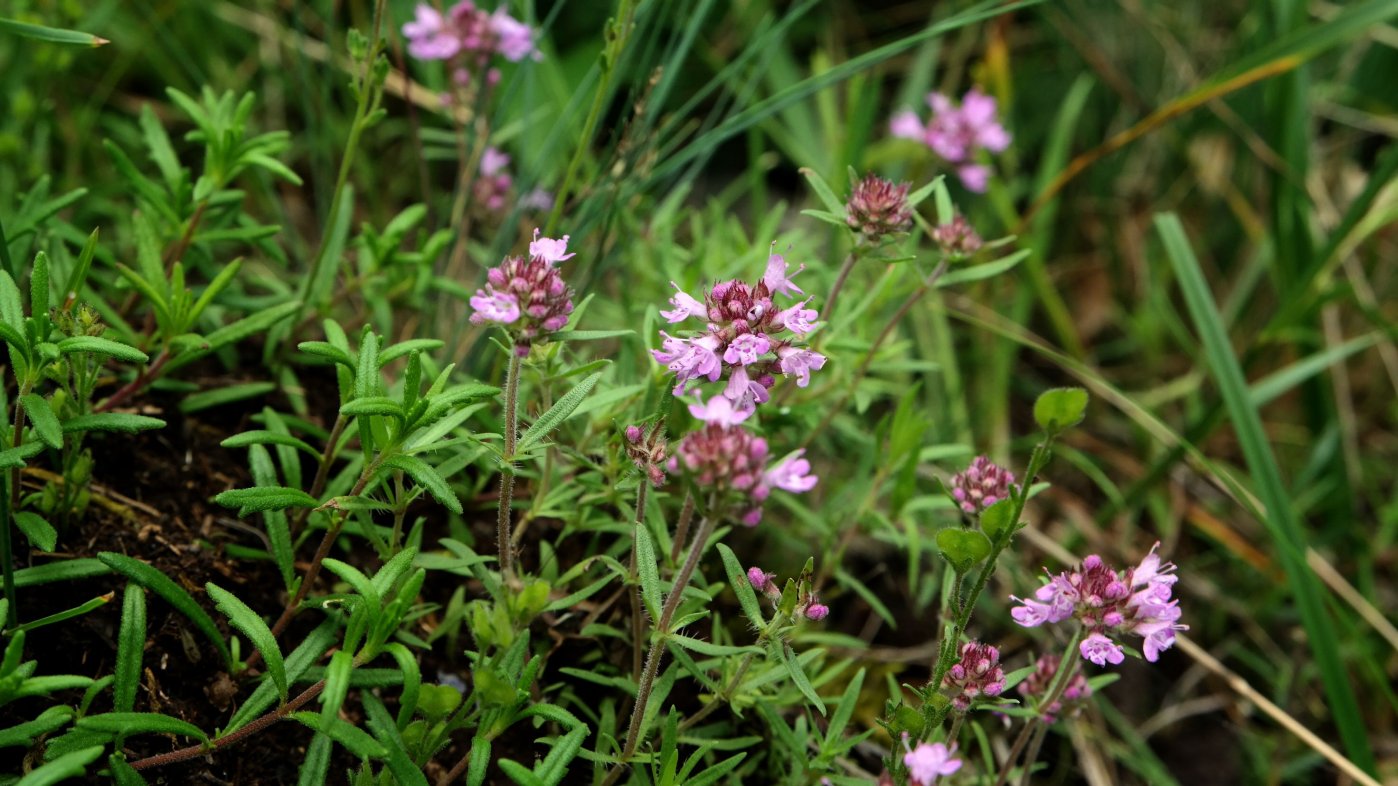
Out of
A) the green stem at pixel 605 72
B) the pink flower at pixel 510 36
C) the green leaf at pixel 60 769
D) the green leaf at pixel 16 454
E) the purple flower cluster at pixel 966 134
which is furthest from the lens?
the purple flower cluster at pixel 966 134

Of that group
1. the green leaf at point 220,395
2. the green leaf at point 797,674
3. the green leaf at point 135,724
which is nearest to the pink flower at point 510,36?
the green leaf at point 220,395

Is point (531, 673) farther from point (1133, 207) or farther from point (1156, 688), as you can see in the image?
point (1133, 207)

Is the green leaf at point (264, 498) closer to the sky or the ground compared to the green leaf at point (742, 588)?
closer to the sky

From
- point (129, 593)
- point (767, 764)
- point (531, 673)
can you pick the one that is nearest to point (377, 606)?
point (531, 673)

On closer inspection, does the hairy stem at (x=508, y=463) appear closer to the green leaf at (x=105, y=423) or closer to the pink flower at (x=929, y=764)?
the green leaf at (x=105, y=423)

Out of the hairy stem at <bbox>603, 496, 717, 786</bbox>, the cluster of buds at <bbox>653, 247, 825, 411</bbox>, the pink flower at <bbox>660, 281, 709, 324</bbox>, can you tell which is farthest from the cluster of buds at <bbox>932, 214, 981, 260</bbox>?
the hairy stem at <bbox>603, 496, 717, 786</bbox>

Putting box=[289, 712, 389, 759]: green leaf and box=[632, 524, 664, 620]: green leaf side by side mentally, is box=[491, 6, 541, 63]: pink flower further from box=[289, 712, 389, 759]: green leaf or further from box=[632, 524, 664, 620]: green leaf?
box=[289, 712, 389, 759]: green leaf

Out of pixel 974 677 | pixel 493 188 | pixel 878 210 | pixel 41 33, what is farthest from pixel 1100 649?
pixel 41 33
